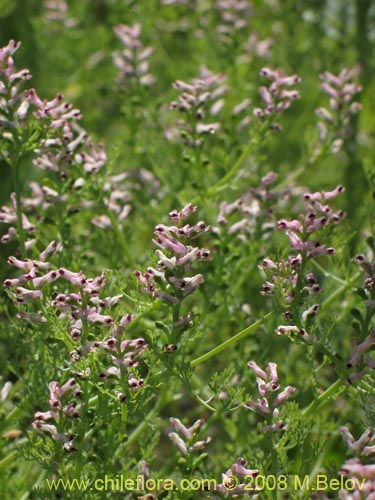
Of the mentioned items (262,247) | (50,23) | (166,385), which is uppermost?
(50,23)

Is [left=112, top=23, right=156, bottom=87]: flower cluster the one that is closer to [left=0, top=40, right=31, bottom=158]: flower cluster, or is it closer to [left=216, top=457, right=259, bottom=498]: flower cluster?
[left=0, top=40, right=31, bottom=158]: flower cluster

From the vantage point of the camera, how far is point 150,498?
7.59 feet

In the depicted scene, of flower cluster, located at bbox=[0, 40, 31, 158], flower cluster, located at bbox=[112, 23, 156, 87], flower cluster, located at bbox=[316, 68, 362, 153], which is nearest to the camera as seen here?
flower cluster, located at bbox=[0, 40, 31, 158]

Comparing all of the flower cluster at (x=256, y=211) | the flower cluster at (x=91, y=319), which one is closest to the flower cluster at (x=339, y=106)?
the flower cluster at (x=256, y=211)

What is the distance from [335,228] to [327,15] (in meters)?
3.38

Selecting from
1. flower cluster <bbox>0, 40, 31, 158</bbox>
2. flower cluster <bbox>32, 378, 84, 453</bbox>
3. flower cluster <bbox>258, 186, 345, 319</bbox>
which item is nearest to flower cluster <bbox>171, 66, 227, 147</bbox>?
flower cluster <bbox>0, 40, 31, 158</bbox>

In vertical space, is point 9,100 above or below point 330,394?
above

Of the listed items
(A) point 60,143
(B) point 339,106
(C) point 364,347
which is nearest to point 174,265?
(C) point 364,347

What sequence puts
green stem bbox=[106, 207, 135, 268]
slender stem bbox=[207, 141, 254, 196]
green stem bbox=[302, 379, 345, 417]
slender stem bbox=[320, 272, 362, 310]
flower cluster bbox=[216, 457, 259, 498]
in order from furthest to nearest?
slender stem bbox=[207, 141, 254, 196] → green stem bbox=[106, 207, 135, 268] → slender stem bbox=[320, 272, 362, 310] → green stem bbox=[302, 379, 345, 417] → flower cluster bbox=[216, 457, 259, 498]

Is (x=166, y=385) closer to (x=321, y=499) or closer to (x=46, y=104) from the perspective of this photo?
(x=321, y=499)

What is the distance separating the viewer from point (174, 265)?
2301 mm

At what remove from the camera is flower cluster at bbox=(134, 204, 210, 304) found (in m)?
2.29

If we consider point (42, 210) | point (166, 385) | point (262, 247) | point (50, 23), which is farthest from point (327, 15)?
point (166, 385)

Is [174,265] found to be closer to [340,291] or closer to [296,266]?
[296,266]
